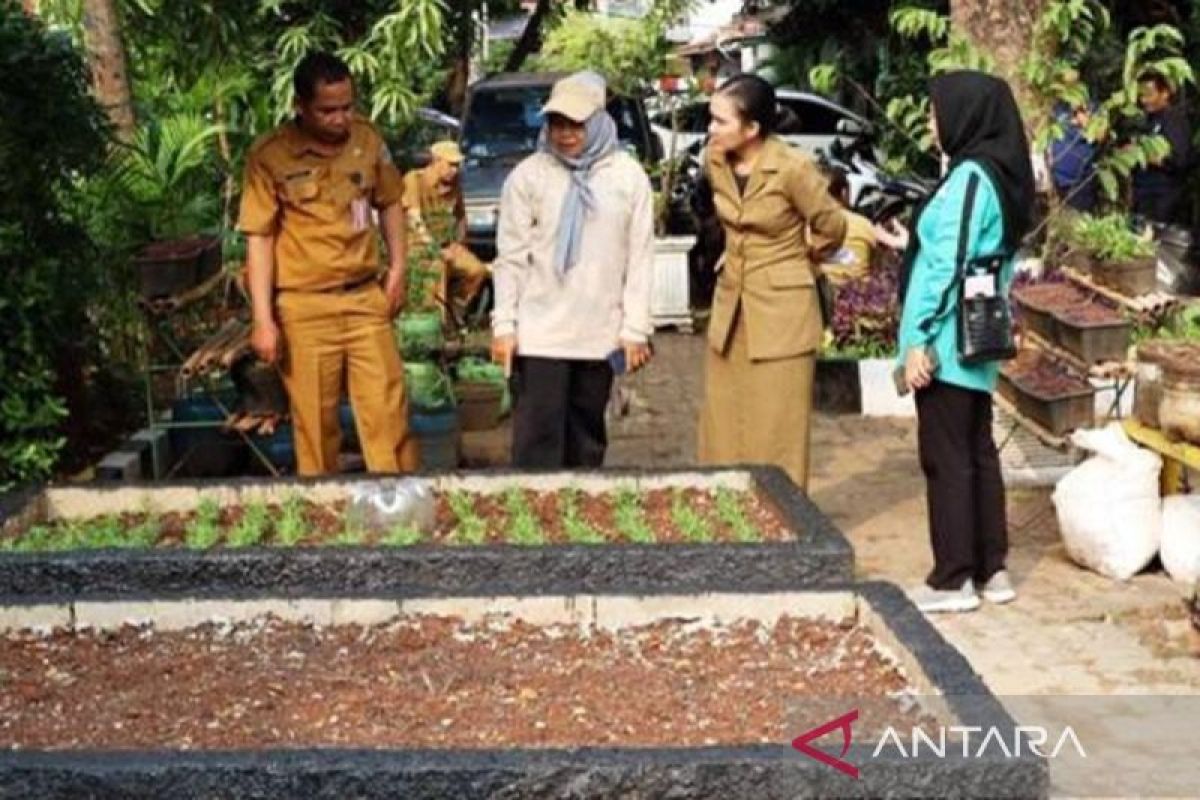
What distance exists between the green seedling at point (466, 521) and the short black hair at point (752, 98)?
1579 mm

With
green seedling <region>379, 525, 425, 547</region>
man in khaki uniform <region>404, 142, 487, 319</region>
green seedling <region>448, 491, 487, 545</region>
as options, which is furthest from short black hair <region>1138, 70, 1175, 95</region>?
green seedling <region>379, 525, 425, 547</region>

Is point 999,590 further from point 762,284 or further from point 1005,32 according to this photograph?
point 1005,32

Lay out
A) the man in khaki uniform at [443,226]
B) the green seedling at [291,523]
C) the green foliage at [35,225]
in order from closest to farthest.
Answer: the green seedling at [291,523], the green foliage at [35,225], the man in khaki uniform at [443,226]

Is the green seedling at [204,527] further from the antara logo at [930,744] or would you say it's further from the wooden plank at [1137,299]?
the wooden plank at [1137,299]

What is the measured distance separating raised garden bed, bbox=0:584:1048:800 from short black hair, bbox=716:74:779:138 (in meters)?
2.09

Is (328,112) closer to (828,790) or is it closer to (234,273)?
(234,273)

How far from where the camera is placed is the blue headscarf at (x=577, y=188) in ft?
19.0

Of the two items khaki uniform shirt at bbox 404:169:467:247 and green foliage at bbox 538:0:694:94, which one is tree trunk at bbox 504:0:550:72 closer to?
green foliage at bbox 538:0:694:94

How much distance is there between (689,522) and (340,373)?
1.75m

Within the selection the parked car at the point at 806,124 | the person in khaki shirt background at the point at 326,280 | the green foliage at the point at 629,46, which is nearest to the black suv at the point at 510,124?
the green foliage at the point at 629,46

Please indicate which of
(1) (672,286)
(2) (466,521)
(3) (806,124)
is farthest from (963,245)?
(3) (806,124)

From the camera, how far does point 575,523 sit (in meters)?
4.92

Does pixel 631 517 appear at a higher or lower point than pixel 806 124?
lower

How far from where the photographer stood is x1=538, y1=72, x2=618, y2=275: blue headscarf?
580 cm
